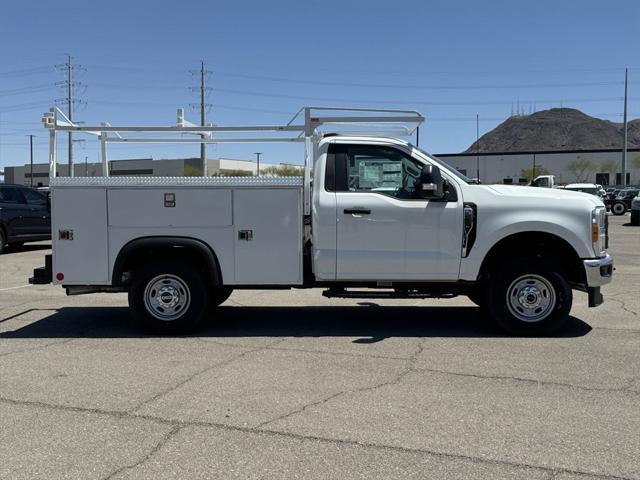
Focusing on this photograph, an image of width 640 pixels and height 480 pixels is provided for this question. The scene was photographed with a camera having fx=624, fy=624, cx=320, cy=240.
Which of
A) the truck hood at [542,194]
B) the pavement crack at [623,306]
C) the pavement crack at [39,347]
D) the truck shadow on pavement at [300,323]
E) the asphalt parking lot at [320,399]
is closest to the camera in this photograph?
the asphalt parking lot at [320,399]

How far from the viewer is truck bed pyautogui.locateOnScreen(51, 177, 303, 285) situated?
7.04 meters

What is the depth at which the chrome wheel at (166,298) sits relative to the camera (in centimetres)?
720

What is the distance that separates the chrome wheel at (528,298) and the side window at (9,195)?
1371 cm

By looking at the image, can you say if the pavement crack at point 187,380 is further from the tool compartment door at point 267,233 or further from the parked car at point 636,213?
the parked car at point 636,213

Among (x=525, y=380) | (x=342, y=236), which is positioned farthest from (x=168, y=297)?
(x=525, y=380)

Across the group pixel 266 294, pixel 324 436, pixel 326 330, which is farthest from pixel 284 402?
pixel 266 294

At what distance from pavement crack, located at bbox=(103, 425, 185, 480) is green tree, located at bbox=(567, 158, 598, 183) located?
10500 centimetres

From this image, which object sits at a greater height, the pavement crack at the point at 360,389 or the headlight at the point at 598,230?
the headlight at the point at 598,230

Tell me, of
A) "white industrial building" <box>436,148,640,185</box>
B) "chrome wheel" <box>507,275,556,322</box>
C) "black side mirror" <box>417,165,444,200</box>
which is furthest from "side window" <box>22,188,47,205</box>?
"white industrial building" <box>436,148,640,185</box>

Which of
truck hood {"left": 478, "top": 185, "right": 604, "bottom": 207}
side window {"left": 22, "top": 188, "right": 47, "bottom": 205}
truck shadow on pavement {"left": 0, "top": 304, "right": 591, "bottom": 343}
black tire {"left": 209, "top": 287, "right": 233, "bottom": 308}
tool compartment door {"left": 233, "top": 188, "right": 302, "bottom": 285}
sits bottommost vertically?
truck shadow on pavement {"left": 0, "top": 304, "right": 591, "bottom": 343}

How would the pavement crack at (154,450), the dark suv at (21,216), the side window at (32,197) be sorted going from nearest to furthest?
the pavement crack at (154,450) → the dark suv at (21,216) → the side window at (32,197)

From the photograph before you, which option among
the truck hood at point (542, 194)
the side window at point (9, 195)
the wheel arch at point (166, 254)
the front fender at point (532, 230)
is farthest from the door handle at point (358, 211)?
the side window at point (9, 195)

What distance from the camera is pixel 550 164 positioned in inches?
4161

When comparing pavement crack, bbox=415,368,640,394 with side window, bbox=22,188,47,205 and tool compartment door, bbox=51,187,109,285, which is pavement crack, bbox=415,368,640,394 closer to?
tool compartment door, bbox=51,187,109,285
